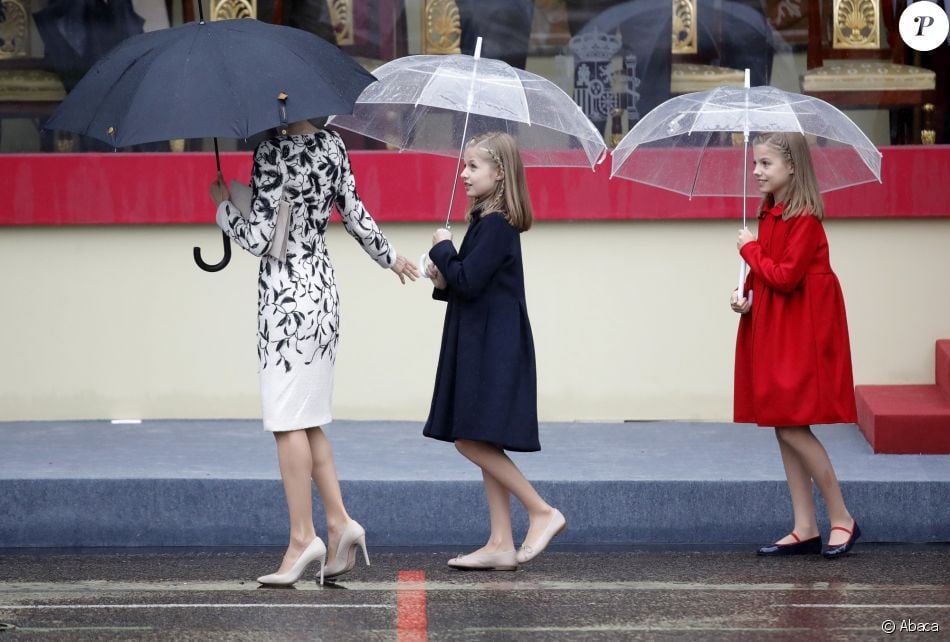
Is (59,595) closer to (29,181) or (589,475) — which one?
(589,475)

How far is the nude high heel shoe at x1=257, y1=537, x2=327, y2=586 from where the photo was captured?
17.4ft

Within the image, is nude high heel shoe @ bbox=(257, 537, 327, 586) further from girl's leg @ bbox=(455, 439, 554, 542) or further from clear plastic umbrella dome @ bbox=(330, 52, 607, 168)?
clear plastic umbrella dome @ bbox=(330, 52, 607, 168)

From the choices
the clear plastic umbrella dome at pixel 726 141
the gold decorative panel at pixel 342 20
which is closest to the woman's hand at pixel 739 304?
the clear plastic umbrella dome at pixel 726 141

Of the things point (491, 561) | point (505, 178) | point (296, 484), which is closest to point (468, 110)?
point (505, 178)

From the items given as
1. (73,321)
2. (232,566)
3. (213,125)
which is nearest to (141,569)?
(232,566)

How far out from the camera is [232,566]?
19.4 feet

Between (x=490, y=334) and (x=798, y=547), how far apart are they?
153 cm

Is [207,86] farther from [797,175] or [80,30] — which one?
[80,30]

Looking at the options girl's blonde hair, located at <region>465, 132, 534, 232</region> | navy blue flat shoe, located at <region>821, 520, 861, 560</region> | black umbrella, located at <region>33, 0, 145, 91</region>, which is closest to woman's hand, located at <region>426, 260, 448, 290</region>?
girl's blonde hair, located at <region>465, 132, 534, 232</region>

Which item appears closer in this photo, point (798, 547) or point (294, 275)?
point (294, 275)

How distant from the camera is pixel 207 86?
493 cm

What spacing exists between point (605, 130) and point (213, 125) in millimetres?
4235

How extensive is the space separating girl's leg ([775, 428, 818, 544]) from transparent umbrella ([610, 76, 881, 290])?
726 mm

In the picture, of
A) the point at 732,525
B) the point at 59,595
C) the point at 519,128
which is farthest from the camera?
the point at 732,525
